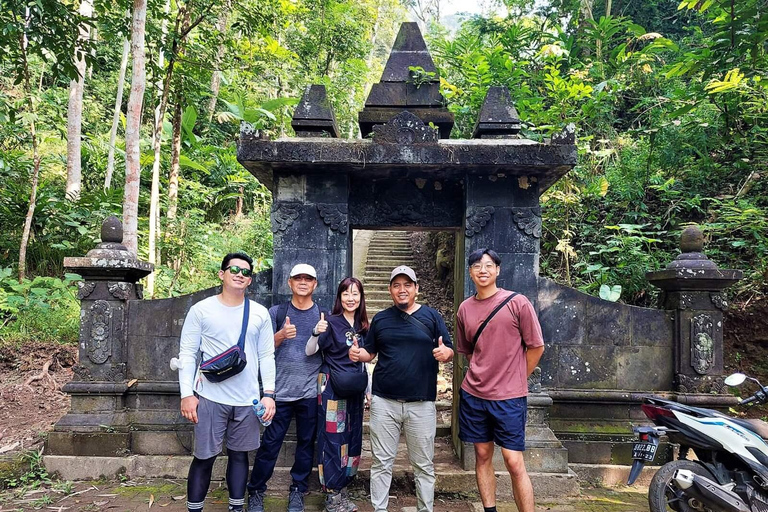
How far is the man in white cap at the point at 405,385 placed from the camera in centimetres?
324

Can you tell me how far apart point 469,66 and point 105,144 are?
7.45 meters

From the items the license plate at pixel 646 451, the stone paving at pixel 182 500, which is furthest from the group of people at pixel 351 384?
the license plate at pixel 646 451

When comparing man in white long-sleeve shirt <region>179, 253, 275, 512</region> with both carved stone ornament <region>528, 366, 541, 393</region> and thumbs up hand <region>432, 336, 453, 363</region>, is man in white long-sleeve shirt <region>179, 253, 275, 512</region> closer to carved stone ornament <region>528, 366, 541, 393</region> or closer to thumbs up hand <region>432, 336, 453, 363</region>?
Answer: thumbs up hand <region>432, 336, 453, 363</region>

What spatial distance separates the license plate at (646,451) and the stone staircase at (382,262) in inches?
237

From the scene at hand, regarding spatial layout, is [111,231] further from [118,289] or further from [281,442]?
[281,442]

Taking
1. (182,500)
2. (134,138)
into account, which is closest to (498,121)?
(182,500)

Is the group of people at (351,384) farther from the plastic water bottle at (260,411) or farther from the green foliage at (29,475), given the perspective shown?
the green foliage at (29,475)

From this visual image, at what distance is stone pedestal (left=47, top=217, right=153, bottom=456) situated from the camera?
14.0 ft

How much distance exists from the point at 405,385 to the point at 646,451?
1.63 m

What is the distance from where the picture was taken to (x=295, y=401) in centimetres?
353

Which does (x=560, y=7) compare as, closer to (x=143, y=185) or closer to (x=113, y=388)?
(x=143, y=185)

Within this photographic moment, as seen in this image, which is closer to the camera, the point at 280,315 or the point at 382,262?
the point at 280,315

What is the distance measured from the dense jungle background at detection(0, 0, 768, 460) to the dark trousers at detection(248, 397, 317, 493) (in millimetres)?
3705

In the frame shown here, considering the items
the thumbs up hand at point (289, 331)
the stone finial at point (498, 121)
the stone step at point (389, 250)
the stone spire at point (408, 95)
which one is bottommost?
the thumbs up hand at point (289, 331)
